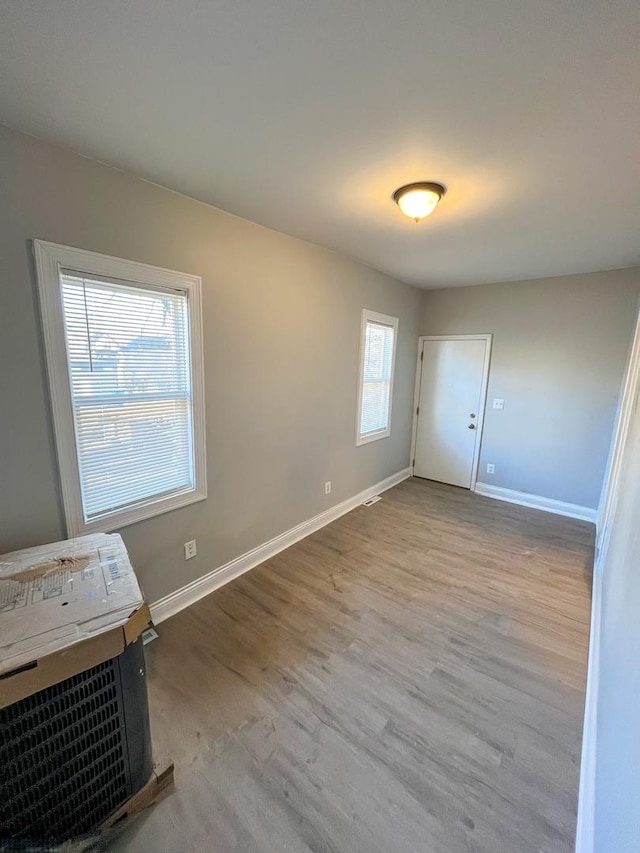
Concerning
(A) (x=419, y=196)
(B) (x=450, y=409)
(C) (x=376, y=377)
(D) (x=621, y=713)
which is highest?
(A) (x=419, y=196)

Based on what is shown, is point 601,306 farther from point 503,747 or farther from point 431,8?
point 503,747

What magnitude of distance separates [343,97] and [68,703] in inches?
85.5

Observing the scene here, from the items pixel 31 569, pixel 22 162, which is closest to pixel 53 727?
pixel 31 569

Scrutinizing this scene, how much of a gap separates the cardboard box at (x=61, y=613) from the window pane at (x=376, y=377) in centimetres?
281

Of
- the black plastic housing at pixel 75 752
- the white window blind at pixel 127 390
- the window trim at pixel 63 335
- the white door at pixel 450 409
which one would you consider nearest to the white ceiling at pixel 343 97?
the window trim at pixel 63 335

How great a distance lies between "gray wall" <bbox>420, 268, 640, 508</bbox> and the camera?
338cm

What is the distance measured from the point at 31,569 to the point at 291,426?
6.08 ft

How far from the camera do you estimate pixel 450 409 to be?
447 centimetres

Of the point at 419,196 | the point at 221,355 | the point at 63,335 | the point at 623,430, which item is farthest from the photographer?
the point at 623,430

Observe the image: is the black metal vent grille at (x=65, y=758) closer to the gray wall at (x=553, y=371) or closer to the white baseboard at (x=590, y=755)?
the white baseboard at (x=590, y=755)

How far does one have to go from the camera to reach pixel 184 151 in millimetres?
1529

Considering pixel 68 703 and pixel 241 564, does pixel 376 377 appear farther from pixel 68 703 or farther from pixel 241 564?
pixel 68 703

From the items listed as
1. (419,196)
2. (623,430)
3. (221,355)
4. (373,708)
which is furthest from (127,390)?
(623,430)

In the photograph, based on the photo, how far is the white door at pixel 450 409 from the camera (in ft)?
14.0
